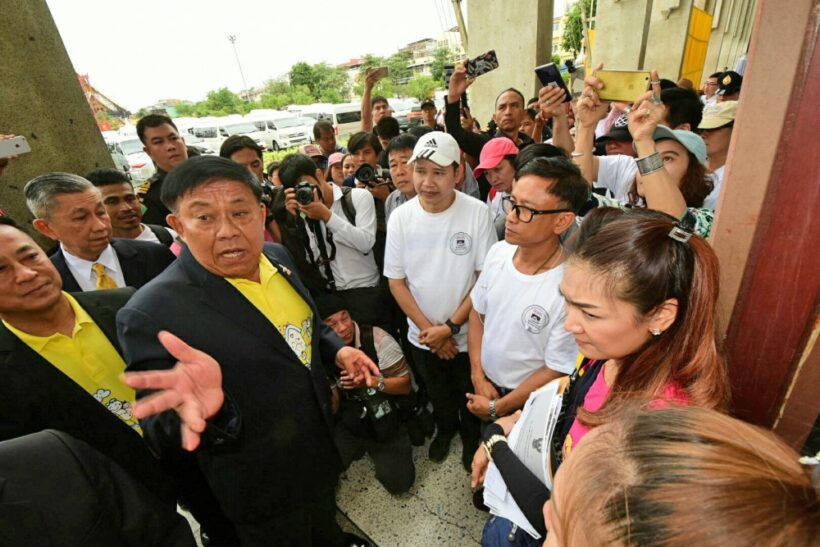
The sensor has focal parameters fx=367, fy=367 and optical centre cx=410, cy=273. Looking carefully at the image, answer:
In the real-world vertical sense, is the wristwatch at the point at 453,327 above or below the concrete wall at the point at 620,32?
below

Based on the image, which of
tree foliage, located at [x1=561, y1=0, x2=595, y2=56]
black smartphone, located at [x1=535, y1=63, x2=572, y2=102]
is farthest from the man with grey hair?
tree foliage, located at [x1=561, y1=0, x2=595, y2=56]

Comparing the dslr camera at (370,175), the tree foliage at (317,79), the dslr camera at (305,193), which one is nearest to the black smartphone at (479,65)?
the dslr camera at (370,175)

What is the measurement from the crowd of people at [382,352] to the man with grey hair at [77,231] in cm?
1

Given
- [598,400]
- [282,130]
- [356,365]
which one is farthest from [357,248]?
[282,130]

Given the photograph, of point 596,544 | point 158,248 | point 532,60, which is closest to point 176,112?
point 532,60

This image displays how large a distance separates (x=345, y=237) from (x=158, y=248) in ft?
3.83

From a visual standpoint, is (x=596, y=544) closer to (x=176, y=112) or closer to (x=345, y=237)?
(x=345, y=237)

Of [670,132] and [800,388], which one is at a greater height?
[670,132]

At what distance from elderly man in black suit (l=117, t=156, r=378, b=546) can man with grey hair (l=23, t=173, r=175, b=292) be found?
99 cm

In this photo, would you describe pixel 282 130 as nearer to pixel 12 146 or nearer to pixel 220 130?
pixel 220 130

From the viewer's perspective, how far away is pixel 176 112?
39.7m

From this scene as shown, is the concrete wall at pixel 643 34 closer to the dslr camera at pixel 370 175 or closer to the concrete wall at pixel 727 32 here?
the concrete wall at pixel 727 32

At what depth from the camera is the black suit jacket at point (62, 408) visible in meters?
1.31

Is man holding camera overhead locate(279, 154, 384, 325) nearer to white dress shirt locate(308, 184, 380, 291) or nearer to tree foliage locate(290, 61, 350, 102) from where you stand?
white dress shirt locate(308, 184, 380, 291)
